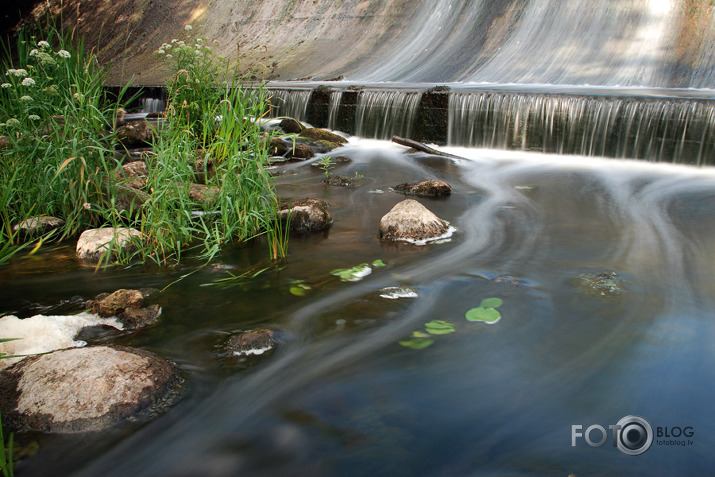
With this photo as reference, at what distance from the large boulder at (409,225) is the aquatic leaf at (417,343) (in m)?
1.52

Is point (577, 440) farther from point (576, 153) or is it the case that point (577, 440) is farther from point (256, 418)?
point (576, 153)

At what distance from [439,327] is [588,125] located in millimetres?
5790

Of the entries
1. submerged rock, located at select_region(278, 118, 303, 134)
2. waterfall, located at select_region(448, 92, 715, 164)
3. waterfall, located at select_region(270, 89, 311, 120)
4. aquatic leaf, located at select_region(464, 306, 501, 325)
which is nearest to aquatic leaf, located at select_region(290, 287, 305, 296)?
aquatic leaf, located at select_region(464, 306, 501, 325)

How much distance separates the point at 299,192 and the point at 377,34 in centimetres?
1136

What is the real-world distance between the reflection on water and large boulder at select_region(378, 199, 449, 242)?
6.1 inches

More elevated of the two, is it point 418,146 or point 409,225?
point 418,146

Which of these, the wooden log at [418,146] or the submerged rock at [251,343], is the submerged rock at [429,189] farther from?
the submerged rock at [251,343]

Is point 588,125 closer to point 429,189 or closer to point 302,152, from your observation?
point 429,189

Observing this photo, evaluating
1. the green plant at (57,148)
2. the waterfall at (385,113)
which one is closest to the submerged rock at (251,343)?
the green plant at (57,148)

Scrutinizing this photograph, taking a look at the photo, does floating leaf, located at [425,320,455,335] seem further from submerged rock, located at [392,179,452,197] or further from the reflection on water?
submerged rock, located at [392,179,452,197]

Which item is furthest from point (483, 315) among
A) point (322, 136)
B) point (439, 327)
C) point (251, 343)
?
point (322, 136)

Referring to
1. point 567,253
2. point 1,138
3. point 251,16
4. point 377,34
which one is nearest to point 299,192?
point 567,253

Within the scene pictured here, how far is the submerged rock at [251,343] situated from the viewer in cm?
266

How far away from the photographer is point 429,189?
5.80m
